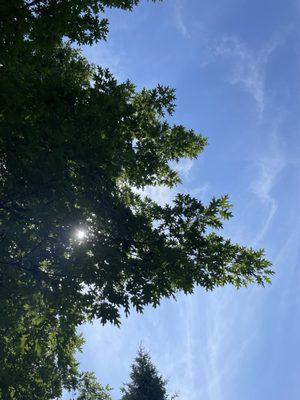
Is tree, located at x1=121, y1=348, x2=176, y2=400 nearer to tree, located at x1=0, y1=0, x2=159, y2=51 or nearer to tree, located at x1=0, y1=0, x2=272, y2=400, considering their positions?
tree, located at x1=0, y1=0, x2=272, y2=400

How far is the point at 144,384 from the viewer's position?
24.5 meters

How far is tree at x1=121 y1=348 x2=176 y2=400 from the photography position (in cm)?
2408

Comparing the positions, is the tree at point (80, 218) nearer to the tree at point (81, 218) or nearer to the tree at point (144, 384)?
the tree at point (81, 218)

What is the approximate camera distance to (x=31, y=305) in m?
12.0

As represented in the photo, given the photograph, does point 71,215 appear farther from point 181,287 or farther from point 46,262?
point 181,287

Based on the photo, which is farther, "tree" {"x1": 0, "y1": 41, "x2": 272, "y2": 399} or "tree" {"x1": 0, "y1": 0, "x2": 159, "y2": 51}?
"tree" {"x1": 0, "y1": 41, "x2": 272, "y2": 399}

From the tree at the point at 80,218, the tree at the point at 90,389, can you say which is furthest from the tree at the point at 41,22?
the tree at the point at 90,389

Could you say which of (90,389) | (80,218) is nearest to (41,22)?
(80,218)

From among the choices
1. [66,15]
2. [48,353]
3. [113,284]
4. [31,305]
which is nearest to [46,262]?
[31,305]

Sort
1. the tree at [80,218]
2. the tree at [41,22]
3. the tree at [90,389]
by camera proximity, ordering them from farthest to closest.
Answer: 1. the tree at [90,389]
2. the tree at [80,218]
3. the tree at [41,22]

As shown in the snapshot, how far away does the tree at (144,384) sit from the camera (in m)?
24.1

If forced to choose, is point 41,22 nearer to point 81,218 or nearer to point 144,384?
point 81,218

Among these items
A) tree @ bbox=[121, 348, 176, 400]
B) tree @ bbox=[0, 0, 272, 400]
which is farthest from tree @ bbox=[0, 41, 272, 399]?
tree @ bbox=[121, 348, 176, 400]

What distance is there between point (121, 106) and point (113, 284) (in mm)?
4998
